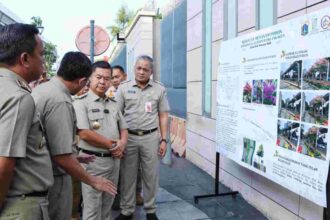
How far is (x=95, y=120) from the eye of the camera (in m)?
3.35

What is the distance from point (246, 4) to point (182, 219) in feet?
8.61

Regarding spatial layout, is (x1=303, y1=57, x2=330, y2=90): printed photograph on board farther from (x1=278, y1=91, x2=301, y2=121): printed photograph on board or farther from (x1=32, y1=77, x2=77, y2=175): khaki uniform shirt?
(x1=32, y1=77, x2=77, y2=175): khaki uniform shirt

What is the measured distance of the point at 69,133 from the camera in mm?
2096

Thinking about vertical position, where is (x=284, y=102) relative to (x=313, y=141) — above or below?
above

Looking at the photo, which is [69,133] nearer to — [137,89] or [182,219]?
[137,89]

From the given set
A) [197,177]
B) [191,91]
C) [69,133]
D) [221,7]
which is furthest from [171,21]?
[69,133]

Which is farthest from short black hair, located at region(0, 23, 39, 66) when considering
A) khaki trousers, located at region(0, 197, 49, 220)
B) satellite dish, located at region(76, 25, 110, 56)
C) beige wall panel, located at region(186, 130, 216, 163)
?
satellite dish, located at region(76, 25, 110, 56)

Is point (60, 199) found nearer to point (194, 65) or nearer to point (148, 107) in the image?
point (148, 107)

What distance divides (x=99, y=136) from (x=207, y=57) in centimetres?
321

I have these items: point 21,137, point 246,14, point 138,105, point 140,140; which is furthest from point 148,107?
point 21,137

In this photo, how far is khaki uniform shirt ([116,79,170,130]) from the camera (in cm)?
405

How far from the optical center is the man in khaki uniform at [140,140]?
4.04m

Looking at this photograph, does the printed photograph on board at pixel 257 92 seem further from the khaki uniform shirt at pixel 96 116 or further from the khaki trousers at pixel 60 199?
the khaki trousers at pixel 60 199

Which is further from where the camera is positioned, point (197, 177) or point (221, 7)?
point (197, 177)
